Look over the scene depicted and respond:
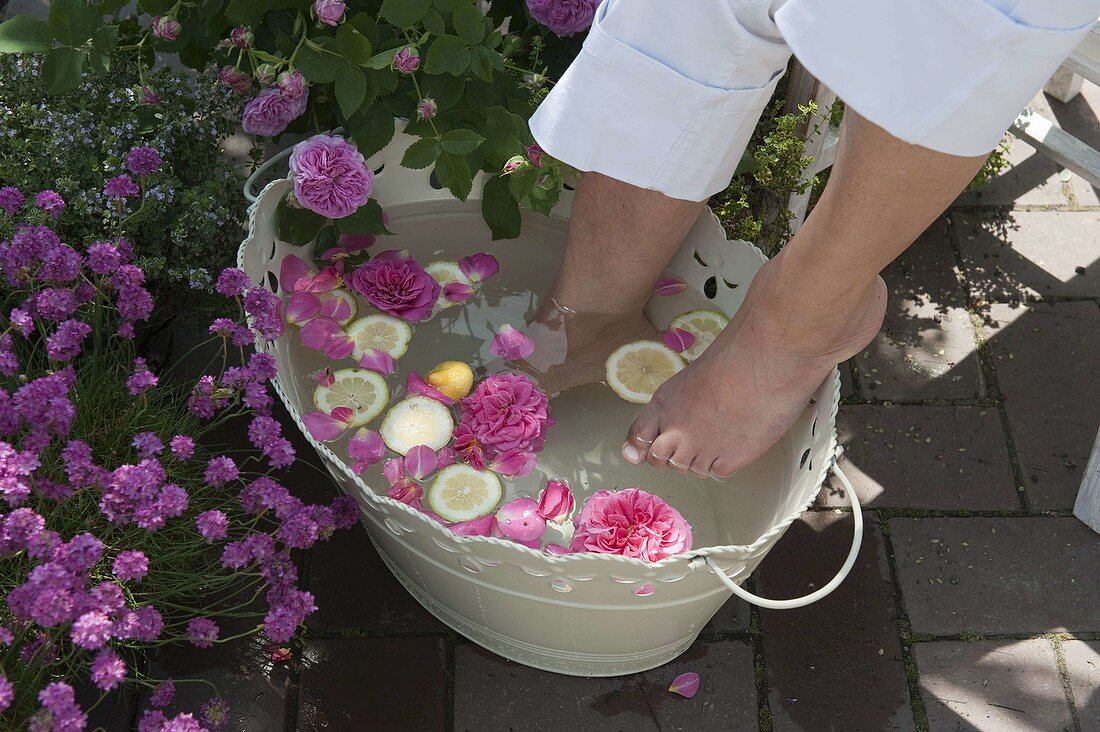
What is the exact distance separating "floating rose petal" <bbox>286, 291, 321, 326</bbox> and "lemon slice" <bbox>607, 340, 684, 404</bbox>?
557mm

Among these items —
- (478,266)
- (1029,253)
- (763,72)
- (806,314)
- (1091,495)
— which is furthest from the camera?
(1029,253)

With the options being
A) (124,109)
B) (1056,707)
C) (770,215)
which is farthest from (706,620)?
(124,109)

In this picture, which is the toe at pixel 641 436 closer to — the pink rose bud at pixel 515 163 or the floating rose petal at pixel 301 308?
the pink rose bud at pixel 515 163

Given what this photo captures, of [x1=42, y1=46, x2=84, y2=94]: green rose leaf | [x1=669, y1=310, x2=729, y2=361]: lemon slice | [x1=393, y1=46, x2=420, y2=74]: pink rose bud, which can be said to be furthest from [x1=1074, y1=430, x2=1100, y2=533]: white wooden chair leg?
[x1=42, y1=46, x2=84, y2=94]: green rose leaf

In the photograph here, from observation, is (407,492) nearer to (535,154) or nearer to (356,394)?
(356,394)

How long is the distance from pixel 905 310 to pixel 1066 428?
0.41 m

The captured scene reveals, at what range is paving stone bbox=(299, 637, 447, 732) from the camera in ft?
5.51

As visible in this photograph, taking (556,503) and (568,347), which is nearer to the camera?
(556,503)

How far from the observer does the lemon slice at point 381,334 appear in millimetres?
1908

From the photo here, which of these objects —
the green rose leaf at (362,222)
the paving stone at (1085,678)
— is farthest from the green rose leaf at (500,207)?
the paving stone at (1085,678)

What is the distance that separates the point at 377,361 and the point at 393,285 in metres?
0.15

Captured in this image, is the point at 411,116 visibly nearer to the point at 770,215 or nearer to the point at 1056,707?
the point at 770,215

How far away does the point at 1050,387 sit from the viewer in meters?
2.13

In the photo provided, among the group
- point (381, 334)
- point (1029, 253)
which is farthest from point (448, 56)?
point (1029, 253)
